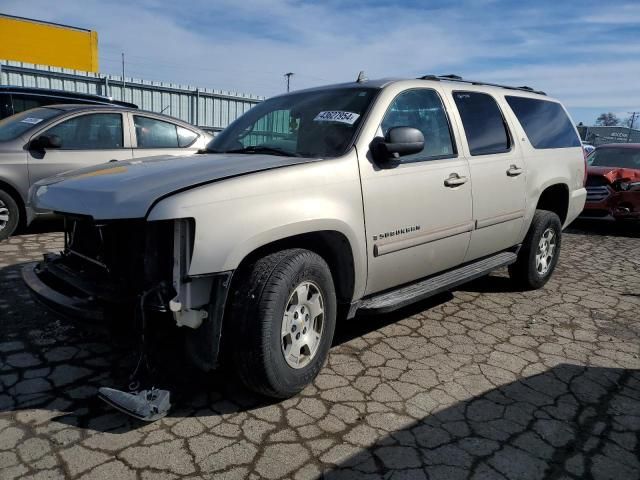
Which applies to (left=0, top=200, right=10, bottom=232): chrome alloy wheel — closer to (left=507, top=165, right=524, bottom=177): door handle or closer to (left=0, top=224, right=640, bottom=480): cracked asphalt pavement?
(left=0, top=224, right=640, bottom=480): cracked asphalt pavement

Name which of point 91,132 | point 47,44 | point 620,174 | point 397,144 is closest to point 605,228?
point 620,174

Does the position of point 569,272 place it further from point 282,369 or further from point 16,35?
point 16,35

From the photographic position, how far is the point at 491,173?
4152 millimetres

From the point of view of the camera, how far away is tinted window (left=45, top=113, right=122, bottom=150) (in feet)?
20.2

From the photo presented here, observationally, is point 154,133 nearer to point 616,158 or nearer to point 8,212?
point 8,212

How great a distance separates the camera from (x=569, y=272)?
239 inches

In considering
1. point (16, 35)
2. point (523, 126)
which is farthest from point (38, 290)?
point (16, 35)

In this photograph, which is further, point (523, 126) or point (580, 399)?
point (523, 126)

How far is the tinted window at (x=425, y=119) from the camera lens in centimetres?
350

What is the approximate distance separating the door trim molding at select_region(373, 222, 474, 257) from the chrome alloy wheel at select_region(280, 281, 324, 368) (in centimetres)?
54

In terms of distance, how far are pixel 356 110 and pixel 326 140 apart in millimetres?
315

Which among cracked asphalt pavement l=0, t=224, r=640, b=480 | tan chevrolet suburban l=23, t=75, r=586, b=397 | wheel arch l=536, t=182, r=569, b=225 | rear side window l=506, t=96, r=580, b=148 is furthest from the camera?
wheel arch l=536, t=182, r=569, b=225

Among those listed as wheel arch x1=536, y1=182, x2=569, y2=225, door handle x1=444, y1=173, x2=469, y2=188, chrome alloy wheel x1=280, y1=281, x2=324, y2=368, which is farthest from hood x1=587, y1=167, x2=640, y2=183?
chrome alloy wheel x1=280, y1=281, x2=324, y2=368

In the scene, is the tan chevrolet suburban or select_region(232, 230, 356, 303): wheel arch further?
select_region(232, 230, 356, 303): wheel arch
